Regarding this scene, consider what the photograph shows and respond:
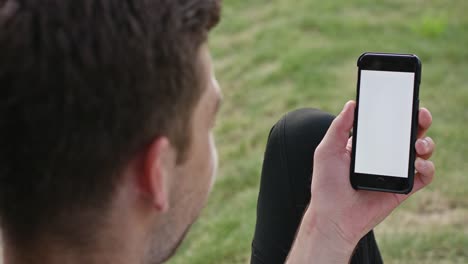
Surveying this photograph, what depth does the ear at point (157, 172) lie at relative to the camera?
1.28 meters

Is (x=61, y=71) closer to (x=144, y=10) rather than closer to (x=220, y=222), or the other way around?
(x=144, y=10)

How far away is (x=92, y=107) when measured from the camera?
3.87ft

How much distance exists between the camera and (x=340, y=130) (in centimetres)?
182

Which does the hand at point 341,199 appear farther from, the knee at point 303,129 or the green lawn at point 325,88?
the green lawn at point 325,88

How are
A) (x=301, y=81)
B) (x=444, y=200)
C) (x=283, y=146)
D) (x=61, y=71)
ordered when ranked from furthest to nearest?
(x=301, y=81) < (x=444, y=200) < (x=283, y=146) < (x=61, y=71)

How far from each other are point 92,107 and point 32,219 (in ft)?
0.81

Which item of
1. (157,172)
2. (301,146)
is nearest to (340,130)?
(301,146)

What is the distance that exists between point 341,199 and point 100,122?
0.81 m

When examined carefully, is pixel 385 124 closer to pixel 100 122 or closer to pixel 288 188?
pixel 288 188

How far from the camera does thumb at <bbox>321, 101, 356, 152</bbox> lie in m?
1.81

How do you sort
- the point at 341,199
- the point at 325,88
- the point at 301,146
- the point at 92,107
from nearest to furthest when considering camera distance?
the point at 92,107 → the point at 341,199 → the point at 301,146 → the point at 325,88

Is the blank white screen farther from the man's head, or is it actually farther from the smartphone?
the man's head

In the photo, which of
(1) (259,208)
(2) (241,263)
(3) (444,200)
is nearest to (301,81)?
(3) (444,200)

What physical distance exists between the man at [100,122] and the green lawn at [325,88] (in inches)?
83.5
